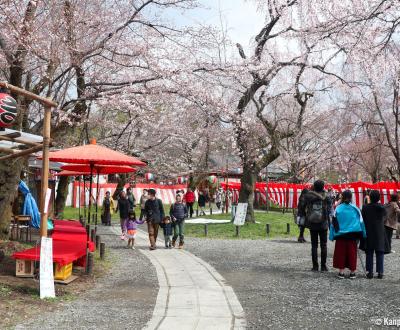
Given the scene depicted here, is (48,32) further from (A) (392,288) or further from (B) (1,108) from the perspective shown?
(A) (392,288)

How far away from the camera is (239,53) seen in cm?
1898

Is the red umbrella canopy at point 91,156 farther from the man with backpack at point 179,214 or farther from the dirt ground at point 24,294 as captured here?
the man with backpack at point 179,214

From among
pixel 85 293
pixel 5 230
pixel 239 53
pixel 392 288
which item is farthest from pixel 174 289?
pixel 239 53

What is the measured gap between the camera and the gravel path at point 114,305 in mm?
5305

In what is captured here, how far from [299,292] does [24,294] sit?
4.08 m

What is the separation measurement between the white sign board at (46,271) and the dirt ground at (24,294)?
0.12 meters

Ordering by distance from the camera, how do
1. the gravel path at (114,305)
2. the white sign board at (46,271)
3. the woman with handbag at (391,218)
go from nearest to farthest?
1. the gravel path at (114,305)
2. the white sign board at (46,271)
3. the woman with handbag at (391,218)

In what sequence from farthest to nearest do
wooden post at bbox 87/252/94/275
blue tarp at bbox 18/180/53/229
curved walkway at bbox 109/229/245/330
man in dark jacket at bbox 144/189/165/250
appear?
blue tarp at bbox 18/180/53/229 < man in dark jacket at bbox 144/189/165/250 < wooden post at bbox 87/252/94/275 < curved walkway at bbox 109/229/245/330

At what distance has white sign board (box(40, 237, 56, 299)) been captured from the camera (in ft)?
21.0

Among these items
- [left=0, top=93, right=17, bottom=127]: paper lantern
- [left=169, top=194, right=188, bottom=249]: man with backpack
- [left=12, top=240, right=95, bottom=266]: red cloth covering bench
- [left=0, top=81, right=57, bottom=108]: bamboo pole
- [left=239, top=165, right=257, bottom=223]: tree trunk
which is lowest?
[left=12, top=240, right=95, bottom=266]: red cloth covering bench

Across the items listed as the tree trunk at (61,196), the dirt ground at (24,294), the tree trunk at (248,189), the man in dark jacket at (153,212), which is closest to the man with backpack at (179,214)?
the man in dark jacket at (153,212)

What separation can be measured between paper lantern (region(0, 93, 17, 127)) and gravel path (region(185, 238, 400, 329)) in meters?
4.11

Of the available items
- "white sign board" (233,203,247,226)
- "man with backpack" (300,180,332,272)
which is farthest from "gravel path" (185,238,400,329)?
"white sign board" (233,203,247,226)

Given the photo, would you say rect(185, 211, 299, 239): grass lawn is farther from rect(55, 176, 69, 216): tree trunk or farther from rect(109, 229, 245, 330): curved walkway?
rect(109, 229, 245, 330): curved walkway
